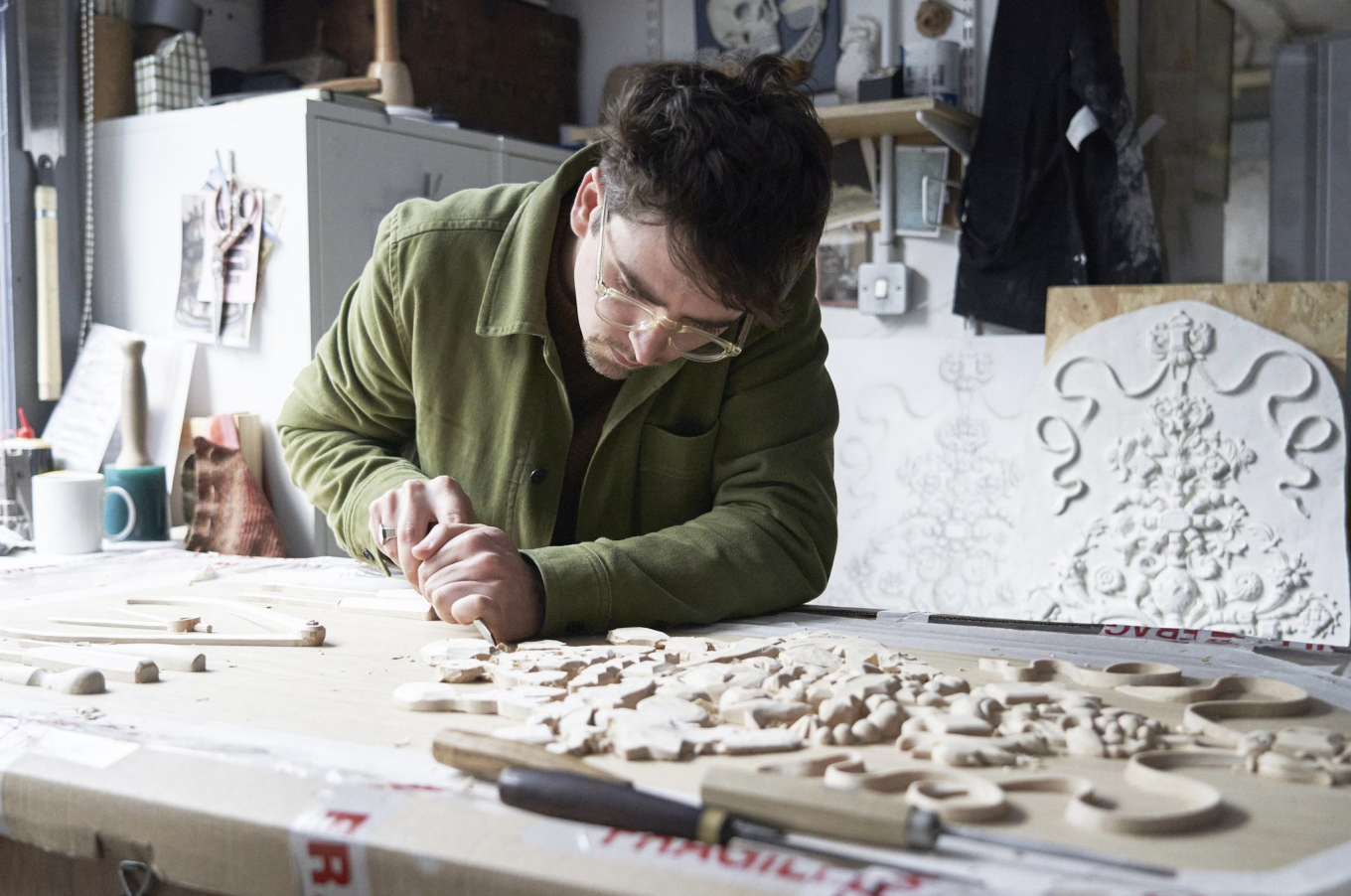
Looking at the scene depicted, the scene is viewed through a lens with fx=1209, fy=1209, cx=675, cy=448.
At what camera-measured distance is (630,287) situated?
1.24 m

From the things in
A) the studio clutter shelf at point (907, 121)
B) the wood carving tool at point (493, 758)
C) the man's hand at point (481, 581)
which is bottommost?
the wood carving tool at point (493, 758)

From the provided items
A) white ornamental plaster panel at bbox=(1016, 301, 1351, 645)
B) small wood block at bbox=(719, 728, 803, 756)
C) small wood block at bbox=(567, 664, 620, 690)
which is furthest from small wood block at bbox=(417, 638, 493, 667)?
white ornamental plaster panel at bbox=(1016, 301, 1351, 645)

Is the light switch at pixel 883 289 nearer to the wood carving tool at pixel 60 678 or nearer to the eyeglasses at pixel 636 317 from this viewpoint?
the eyeglasses at pixel 636 317

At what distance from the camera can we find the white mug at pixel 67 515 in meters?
1.96

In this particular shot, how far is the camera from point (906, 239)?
9.95 feet

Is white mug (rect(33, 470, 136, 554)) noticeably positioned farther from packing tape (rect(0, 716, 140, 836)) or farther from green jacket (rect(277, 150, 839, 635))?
packing tape (rect(0, 716, 140, 836))

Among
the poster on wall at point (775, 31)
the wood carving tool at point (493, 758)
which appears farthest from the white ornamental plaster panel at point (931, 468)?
the wood carving tool at point (493, 758)

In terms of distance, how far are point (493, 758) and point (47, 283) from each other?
2164 mm

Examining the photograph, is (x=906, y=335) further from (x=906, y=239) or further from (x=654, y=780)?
(x=654, y=780)

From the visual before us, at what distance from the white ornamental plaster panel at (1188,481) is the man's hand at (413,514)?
Answer: 156 cm

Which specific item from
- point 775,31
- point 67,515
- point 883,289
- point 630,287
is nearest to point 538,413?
point 630,287

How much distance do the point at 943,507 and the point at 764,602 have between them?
5.11 feet

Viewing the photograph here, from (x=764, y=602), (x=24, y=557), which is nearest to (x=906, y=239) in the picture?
(x=764, y=602)

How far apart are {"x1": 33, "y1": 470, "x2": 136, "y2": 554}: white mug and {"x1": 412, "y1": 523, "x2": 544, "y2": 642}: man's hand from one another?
99cm
